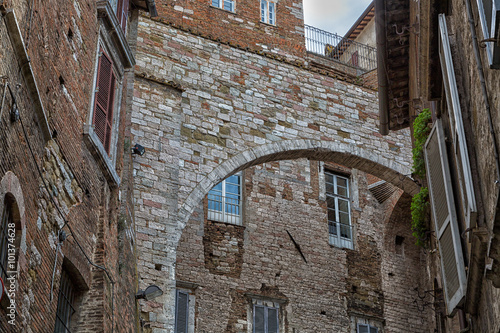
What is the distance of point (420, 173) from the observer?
9.02 metres

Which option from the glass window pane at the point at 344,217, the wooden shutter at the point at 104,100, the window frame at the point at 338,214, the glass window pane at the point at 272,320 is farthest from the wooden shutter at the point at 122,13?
the glass window pane at the point at 344,217

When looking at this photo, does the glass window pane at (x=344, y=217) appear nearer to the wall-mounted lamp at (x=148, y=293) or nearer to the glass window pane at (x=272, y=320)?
the glass window pane at (x=272, y=320)

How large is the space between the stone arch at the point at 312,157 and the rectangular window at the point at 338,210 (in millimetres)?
3670

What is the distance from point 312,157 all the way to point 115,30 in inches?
223

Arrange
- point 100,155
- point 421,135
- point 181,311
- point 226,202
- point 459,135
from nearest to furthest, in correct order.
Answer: point 459,135
point 100,155
point 421,135
point 181,311
point 226,202

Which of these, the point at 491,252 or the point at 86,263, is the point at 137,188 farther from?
the point at 491,252

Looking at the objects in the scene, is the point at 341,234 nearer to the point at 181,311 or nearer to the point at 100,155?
the point at 181,311

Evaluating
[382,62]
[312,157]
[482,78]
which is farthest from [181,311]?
[482,78]

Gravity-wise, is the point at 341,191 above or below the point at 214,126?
above

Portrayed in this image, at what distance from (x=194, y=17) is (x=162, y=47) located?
1450mm

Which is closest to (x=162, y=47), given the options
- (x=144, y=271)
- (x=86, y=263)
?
(x=144, y=271)

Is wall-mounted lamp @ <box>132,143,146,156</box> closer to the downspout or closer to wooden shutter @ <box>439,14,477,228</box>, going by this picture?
the downspout

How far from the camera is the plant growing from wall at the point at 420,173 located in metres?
8.80

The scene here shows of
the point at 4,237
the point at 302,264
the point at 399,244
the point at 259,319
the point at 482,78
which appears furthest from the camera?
the point at 399,244
